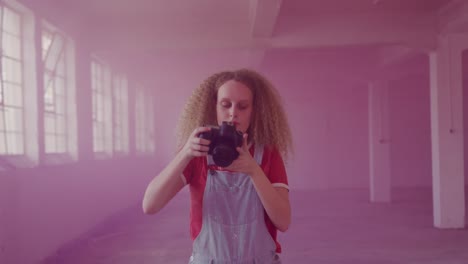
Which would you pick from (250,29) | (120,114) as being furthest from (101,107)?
(250,29)

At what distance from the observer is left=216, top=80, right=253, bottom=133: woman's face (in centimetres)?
144

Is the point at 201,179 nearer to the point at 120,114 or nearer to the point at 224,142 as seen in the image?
the point at 224,142

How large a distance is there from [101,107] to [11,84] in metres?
3.50

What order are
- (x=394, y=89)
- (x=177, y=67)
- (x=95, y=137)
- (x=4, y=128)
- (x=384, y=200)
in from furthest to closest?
(x=394, y=89) < (x=177, y=67) < (x=384, y=200) < (x=95, y=137) < (x=4, y=128)

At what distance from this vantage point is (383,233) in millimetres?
6691

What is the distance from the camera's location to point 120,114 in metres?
9.87

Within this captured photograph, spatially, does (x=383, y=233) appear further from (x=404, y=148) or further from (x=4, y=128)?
(x=404, y=148)

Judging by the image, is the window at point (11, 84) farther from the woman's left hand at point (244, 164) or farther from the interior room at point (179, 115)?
the woman's left hand at point (244, 164)

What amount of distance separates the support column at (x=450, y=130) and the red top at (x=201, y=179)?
601 centimetres

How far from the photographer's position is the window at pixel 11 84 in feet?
15.4

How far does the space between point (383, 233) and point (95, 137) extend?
4817 mm

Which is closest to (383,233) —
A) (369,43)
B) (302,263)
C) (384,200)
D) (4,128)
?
(302,263)

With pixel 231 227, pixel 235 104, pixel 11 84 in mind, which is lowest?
pixel 231 227

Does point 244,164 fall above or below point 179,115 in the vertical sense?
below
